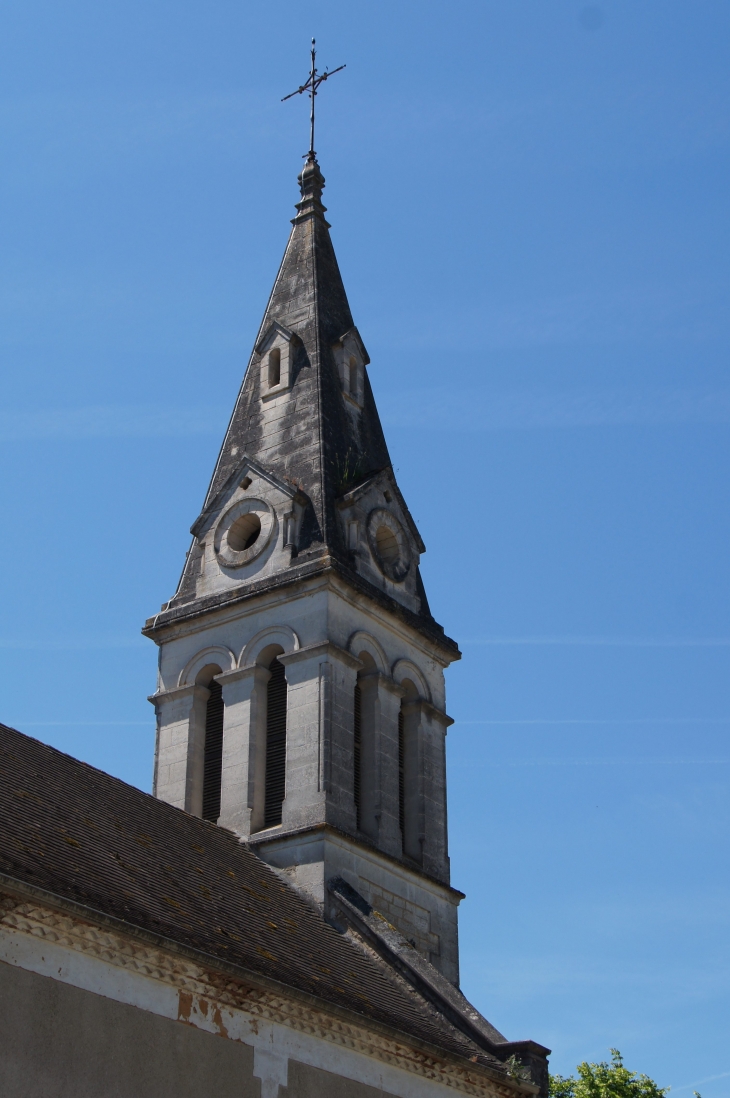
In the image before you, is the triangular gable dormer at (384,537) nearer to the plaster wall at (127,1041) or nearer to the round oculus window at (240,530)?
the round oculus window at (240,530)

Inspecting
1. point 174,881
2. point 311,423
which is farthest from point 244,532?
point 174,881

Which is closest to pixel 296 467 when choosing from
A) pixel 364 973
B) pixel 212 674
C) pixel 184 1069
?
pixel 212 674

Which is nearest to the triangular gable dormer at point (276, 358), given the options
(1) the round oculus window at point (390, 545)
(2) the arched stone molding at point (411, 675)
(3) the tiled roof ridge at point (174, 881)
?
(1) the round oculus window at point (390, 545)

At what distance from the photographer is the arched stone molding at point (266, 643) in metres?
23.4

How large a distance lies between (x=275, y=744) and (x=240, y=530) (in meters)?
4.09

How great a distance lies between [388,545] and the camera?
85.9 feet

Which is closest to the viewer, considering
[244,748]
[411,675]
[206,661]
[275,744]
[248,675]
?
[244,748]

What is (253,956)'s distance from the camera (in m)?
16.2

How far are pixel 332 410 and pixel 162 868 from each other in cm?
1093

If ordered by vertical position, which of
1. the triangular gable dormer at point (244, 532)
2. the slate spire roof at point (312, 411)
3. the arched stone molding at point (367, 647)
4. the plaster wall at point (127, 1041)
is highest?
the slate spire roof at point (312, 411)

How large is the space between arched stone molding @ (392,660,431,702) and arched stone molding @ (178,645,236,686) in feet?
9.09

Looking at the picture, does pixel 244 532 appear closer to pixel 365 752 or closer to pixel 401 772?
pixel 365 752

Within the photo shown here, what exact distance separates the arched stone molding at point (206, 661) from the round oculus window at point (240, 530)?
1.49 metres

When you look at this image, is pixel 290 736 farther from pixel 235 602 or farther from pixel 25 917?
pixel 25 917
